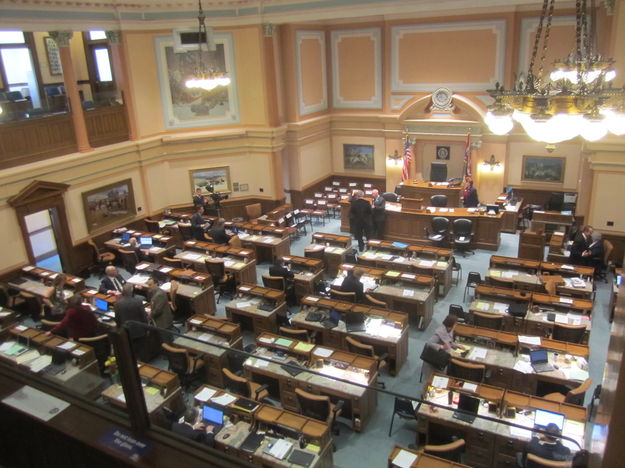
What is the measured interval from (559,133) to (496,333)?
3.77 meters

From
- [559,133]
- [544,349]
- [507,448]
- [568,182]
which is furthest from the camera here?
[568,182]

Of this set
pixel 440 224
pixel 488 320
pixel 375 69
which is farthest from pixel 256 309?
pixel 375 69

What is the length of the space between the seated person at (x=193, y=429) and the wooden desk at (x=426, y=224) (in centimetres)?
959

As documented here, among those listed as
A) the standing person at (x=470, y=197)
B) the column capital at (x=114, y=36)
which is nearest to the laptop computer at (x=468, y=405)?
the standing person at (x=470, y=197)

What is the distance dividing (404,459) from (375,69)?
1582 centimetres

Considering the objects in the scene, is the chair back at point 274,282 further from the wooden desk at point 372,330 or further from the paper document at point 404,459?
the paper document at point 404,459

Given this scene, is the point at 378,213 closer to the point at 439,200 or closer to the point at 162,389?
the point at 439,200

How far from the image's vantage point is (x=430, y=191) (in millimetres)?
17547

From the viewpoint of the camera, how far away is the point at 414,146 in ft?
63.3

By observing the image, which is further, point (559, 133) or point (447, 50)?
point (447, 50)

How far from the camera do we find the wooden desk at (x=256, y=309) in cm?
1012

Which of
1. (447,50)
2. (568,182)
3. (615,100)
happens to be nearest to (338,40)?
(447,50)

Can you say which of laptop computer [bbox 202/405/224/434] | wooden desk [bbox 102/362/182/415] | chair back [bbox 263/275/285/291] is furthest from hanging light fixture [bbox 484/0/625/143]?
chair back [bbox 263/275/285/291]

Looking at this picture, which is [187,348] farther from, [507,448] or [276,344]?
[507,448]
